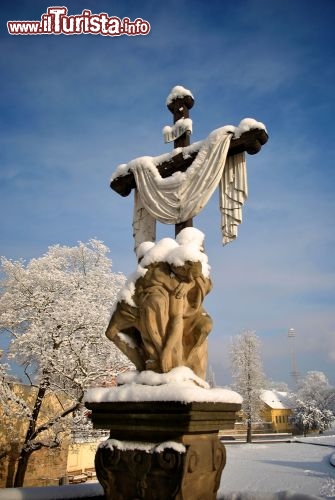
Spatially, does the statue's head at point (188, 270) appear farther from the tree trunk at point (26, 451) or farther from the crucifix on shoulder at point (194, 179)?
the tree trunk at point (26, 451)

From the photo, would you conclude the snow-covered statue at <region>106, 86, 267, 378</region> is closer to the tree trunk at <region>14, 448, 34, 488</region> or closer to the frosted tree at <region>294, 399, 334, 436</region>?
the tree trunk at <region>14, 448, 34, 488</region>

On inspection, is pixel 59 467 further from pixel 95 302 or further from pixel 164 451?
pixel 164 451

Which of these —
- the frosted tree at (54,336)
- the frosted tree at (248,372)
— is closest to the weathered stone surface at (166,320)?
the frosted tree at (54,336)

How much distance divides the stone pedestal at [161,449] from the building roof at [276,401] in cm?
4741

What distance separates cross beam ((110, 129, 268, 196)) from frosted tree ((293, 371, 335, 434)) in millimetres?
42596

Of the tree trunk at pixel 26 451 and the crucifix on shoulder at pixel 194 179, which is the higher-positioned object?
the crucifix on shoulder at pixel 194 179

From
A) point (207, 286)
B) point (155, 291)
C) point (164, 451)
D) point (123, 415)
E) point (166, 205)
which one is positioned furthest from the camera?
point (166, 205)

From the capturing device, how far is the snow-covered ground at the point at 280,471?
14.1 m

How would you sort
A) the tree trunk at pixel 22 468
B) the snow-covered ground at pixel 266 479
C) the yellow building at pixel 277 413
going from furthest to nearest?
→ the yellow building at pixel 277 413 → the tree trunk at pixel 22 468 → the snow-covered ground at pixel 266 479

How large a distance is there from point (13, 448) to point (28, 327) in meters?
4.00

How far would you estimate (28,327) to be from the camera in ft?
43.3

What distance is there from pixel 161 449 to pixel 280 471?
18.0m

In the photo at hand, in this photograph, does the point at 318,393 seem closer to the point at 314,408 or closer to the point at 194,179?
the point at 314,408

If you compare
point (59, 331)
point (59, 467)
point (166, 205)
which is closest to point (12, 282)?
point (59, 331)
